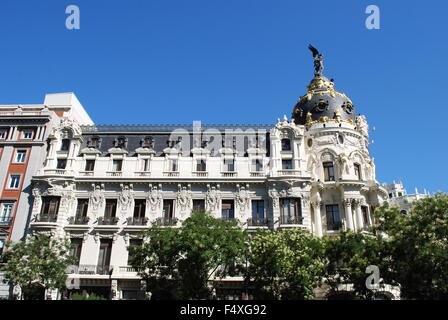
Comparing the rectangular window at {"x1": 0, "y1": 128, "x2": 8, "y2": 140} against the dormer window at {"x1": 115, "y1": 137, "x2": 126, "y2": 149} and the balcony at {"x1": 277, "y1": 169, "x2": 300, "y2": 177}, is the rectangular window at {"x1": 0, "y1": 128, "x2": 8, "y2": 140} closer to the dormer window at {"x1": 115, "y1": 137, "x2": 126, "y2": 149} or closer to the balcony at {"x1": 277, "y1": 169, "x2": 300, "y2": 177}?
the dormer window at {"x1": 115, "y1": 137, "x2": 126, "y2": 149}

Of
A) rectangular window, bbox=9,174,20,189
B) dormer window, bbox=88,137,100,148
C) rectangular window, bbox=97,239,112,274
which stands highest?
dormer window, bbox=88,137,100,148

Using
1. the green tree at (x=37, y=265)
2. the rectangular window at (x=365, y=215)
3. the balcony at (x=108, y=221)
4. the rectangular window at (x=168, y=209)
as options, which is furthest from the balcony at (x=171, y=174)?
the rectangular window at (x=365, y=215)

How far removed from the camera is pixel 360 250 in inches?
1024

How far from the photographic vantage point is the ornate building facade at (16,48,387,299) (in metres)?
33.0

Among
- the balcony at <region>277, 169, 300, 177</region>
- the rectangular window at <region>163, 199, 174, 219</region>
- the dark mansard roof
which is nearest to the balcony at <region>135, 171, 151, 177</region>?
the dark mansard roof

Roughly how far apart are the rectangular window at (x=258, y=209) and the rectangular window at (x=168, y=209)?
771 centimetres

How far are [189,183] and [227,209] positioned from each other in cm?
442

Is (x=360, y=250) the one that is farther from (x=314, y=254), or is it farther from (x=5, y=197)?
(x=5, y=197)

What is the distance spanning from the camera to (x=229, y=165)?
36469mm

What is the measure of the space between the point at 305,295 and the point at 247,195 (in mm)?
11804

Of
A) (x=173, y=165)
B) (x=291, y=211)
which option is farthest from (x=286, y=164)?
(x=173, y=165)

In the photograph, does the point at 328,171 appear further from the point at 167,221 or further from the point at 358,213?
the point at 167,221

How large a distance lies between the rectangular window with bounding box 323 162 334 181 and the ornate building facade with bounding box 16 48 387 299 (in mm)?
103
